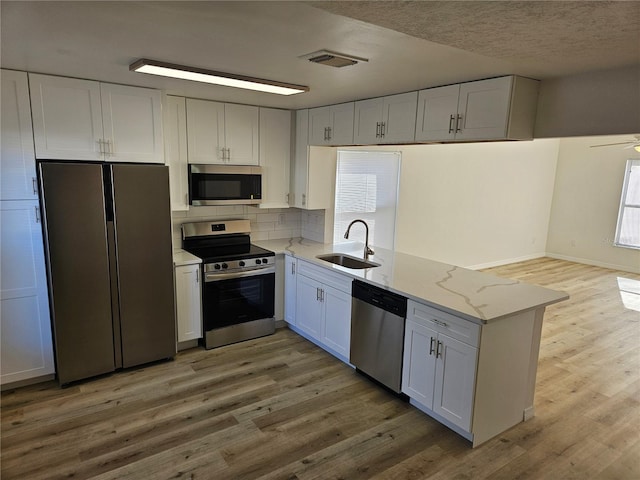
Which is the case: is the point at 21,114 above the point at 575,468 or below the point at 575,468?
above

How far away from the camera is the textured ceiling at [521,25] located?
150 cm

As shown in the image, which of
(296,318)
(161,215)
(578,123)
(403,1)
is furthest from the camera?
(296,318)

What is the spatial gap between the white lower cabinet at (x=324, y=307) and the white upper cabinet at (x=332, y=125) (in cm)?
128

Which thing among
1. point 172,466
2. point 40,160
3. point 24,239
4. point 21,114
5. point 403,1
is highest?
point 403,1

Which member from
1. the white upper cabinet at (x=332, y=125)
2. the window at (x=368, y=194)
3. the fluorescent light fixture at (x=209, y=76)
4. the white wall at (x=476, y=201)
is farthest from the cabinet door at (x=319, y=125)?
the white wall at (x=476, y=201)

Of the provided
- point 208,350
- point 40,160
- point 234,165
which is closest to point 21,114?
point 40,160

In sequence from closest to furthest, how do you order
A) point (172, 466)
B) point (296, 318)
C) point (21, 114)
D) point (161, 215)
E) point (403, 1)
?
point (403, 1) → point (172, 466) → point (21, 114) → point (161, 215) → point (296, 318)

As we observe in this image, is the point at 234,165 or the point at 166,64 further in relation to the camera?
the point at 234,165

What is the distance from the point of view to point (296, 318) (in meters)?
4.32

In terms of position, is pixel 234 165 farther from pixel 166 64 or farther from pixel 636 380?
pixel 636 380

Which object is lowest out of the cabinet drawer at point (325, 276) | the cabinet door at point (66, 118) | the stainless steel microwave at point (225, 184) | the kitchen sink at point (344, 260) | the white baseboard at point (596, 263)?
the white baseboard at point (596, 263)

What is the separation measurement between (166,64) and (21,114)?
125 cm

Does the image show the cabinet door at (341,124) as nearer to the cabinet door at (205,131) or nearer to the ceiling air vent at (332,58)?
the cabinet door at (205,131)

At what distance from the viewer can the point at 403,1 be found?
4.76ft
